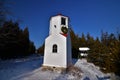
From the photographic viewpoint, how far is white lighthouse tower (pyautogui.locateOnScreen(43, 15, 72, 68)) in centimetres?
1554

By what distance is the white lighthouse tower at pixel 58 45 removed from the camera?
51.0ft

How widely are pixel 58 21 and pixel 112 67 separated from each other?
799cm

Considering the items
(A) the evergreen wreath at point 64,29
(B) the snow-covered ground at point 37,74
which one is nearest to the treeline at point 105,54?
(B) the snow-covered ground at point 37,74

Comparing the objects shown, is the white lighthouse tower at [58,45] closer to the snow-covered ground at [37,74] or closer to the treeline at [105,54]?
the snow-covered ground at [37,74]

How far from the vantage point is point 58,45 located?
1595cm

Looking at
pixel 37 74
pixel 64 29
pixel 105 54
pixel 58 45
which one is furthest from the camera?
pixel 105 54

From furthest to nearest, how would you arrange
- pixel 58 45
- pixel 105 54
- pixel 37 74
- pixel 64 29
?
pixel 105 54 → pixel 64 29 → pixel 58 45 → pixel 37 74

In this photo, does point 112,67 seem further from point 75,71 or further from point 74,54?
point 74,54

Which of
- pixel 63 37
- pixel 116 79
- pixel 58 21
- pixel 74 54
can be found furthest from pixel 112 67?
pixel 74 54

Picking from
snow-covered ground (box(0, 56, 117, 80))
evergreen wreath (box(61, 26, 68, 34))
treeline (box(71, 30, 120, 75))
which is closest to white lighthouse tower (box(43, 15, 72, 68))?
evergreen wreath (box(61, 26, 68, 34))

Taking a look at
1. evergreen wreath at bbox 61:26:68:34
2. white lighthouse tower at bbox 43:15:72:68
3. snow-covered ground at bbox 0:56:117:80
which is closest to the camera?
snow-covered ground at bbox 0:56:117:80

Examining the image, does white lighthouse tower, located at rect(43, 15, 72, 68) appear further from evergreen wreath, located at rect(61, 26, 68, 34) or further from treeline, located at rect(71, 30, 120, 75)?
treeline, located at rect(71, 30, 120, 75)

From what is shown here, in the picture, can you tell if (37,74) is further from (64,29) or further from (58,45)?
(64,29)

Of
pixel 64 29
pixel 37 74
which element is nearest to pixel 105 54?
pixel 64 29
